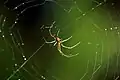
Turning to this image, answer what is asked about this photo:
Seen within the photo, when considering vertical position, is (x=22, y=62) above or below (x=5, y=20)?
below

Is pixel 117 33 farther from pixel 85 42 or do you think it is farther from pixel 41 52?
pixel 41 52

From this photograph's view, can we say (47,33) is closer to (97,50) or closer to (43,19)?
(43,19)

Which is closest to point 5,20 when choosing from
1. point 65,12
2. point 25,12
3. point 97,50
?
point 25,12

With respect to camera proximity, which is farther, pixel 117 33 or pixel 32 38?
pixel 117 33

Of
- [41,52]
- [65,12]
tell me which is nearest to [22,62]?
[41,52]

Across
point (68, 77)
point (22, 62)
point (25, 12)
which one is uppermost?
point (25, 12)

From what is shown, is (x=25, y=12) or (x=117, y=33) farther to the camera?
(x=117, y=33)
